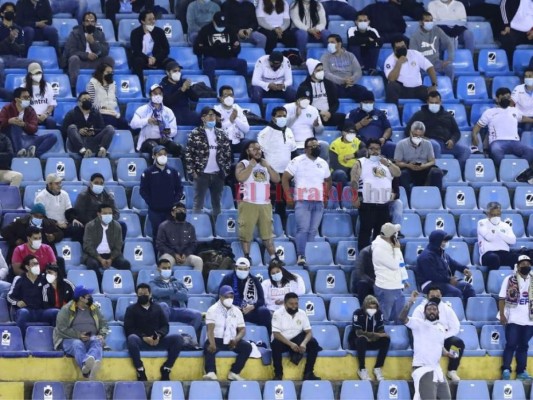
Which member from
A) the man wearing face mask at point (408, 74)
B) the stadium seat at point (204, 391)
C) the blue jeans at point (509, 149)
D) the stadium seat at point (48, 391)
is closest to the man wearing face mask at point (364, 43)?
the man wearing face mask at point (408, 74)

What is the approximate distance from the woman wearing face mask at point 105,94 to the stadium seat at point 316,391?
5606 mm

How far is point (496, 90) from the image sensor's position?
30.9 metres

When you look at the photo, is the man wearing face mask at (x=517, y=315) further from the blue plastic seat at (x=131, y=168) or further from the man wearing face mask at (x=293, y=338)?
the blue plastic seat at (x=131, y=168)

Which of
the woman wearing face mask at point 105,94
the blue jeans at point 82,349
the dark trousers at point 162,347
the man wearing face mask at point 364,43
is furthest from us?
the man wearing face mask at point 364,43

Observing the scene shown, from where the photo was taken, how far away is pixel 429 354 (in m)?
26.0

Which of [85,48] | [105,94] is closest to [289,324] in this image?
[105,94]

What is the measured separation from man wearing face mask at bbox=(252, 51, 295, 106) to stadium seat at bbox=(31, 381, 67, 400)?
6.64m

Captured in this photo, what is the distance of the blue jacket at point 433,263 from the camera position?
27.2 m

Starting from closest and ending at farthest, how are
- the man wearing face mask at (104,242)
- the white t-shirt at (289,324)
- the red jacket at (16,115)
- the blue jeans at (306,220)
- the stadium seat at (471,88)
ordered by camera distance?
the white t-shirt at (289,324) < the man wearing face mask at (104,242) < the blue jeans at (306,220) < the red jacket at (16,115) < the stadium seat at (471,88)

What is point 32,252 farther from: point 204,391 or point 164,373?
point 204,391

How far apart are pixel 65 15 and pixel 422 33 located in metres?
5.49

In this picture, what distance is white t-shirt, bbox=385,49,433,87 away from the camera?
1216 inches

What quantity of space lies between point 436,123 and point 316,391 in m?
5.83

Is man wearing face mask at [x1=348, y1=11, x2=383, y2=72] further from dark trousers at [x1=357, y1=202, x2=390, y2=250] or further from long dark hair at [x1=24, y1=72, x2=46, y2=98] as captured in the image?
long dark hair at [x1=24, y1=72, x2=46, y2=98]
